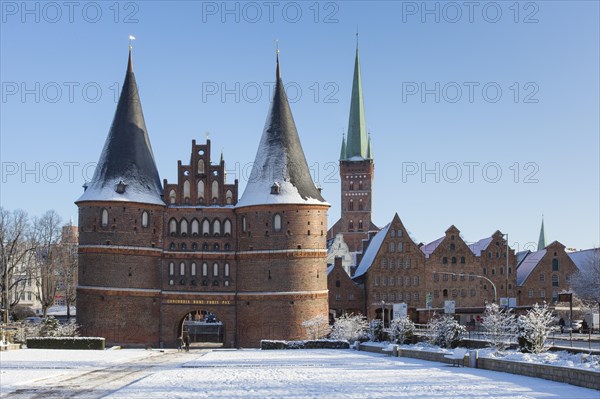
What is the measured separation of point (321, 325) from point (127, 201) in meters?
17.5

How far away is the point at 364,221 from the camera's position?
117 metres

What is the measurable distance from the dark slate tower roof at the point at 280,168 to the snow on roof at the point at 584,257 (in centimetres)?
3332

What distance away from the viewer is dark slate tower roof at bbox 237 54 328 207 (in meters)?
62.9

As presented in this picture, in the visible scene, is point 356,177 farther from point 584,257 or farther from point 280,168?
point 280,168

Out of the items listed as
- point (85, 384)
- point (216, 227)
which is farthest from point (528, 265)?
point (85, 384)

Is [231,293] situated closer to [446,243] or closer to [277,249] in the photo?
[277,249]

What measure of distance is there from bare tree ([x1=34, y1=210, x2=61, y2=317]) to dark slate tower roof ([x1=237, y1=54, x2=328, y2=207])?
25.4 m

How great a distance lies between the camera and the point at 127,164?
62719 millimetres

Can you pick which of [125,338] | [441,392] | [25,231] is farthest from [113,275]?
[441,392]

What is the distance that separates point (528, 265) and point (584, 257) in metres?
7.45

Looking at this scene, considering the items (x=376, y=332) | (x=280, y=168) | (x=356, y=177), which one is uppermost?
(x=356, y=177)

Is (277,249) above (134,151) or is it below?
below

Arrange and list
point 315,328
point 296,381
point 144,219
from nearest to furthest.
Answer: point 296,381, point 315,328, point 144,219

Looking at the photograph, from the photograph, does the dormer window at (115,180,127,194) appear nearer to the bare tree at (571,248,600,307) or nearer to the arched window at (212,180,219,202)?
the arched window at (212,180,219,202)
